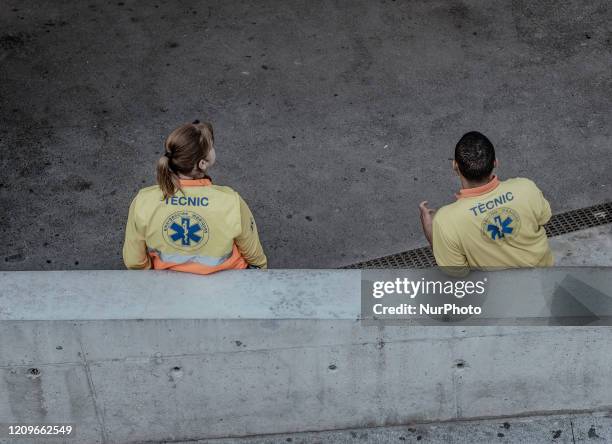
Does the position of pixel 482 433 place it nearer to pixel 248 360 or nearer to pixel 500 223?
pixel 500 223

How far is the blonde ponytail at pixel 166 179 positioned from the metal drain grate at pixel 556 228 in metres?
1.84

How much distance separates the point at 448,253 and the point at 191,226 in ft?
3.77

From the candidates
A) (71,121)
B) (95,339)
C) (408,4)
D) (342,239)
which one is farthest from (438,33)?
(95,339)

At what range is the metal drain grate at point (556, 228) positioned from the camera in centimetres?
578

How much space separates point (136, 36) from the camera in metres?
7.51

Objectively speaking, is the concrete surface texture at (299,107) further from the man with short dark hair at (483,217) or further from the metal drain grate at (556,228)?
the man with short dark hair at (483,217)

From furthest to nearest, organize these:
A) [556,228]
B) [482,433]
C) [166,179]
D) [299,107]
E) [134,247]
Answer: [299,107], [556,228], [482,433], [134,247], [166,179]

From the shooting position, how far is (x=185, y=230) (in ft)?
13.9

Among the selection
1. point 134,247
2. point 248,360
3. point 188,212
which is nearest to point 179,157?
point 188,212

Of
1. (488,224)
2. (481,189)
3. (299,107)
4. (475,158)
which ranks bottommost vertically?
(488,224)

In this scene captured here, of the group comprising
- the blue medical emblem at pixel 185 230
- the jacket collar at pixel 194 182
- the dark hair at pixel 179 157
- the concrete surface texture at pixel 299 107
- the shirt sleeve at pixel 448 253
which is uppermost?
the concrete surface texture at pixel 299 107

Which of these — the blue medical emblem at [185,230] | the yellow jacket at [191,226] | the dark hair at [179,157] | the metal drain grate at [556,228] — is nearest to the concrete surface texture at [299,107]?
the metal drain grate at [556,228]

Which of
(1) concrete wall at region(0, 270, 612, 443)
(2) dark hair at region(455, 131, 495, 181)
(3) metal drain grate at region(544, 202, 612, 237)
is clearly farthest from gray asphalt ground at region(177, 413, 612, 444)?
(3) metal drain grate at region(544, 202, 612, 237)

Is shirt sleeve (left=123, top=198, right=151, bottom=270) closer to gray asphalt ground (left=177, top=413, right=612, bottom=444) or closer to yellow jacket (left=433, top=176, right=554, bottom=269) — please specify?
gray asphalt ground (left=177, top=413, right=612, bottom=444)
